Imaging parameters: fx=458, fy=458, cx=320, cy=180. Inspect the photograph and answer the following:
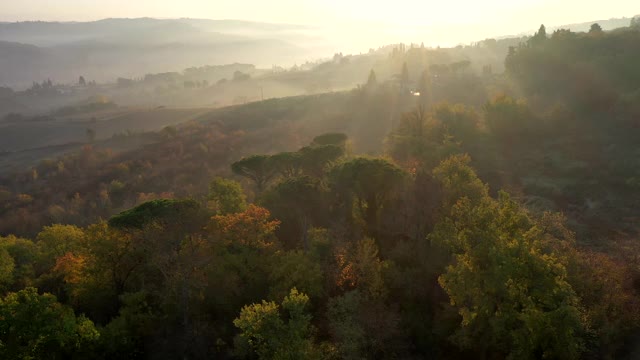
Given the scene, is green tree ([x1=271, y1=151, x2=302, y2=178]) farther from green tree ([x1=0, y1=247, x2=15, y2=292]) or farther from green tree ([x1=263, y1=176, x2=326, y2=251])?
green tree ([x1=0, y1=247, x2=15, y2=292])

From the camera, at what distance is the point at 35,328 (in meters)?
30.5

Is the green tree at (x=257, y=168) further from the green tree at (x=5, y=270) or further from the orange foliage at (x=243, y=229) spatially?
the green tree at (x=5, y=270)

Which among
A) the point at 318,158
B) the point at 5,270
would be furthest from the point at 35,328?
the point at 318,158

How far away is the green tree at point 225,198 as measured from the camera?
5278cm

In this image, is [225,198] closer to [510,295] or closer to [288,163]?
[288,163]

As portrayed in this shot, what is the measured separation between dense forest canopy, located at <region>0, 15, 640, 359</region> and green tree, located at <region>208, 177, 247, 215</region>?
0.20 metres

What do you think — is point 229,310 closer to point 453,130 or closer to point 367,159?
point 367,159

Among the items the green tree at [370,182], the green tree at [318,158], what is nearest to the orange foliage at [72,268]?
the green tree at [370,182]

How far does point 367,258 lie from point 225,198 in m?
20.2

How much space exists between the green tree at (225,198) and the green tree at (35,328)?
20.8 metres

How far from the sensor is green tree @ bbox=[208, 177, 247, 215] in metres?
52.8

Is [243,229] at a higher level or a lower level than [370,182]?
lower

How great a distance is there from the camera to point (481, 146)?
8825 cm

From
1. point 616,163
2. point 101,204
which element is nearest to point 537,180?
point 616,163
